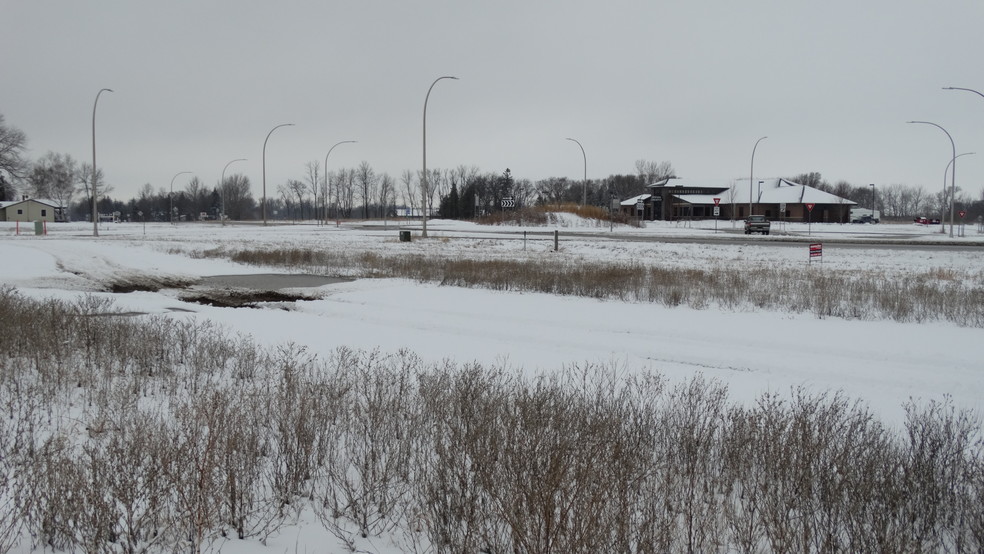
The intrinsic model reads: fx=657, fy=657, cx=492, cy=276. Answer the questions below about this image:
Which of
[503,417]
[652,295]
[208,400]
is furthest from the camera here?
[652,295]

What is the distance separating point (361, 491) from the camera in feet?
16.9

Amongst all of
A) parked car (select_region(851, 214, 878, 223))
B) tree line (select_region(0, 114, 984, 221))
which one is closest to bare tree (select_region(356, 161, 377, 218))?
tree line (select_region(0, 114, 984, 221))

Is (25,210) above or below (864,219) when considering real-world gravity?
above

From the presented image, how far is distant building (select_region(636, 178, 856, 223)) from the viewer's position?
8962 cm

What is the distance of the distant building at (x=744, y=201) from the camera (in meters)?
89.6

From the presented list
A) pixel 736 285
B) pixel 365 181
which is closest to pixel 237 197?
pixel 365 181

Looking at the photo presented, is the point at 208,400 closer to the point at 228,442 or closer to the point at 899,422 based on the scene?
the point at 228,442

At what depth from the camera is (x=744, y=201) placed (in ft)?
309

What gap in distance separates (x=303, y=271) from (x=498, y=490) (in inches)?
787

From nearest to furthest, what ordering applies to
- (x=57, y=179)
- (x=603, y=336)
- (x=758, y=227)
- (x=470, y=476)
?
(x=470, y=476) → (x=603, y=336) → (x=758, y=227) → (x=57, y=179)

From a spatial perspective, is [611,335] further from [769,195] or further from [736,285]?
[769,195]

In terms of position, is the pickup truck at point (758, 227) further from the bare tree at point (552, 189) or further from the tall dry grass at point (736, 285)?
the bare tree at point (552, 189)

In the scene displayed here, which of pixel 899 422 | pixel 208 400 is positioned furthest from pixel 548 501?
pixel 899 422

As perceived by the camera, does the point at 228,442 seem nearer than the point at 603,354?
Yes
